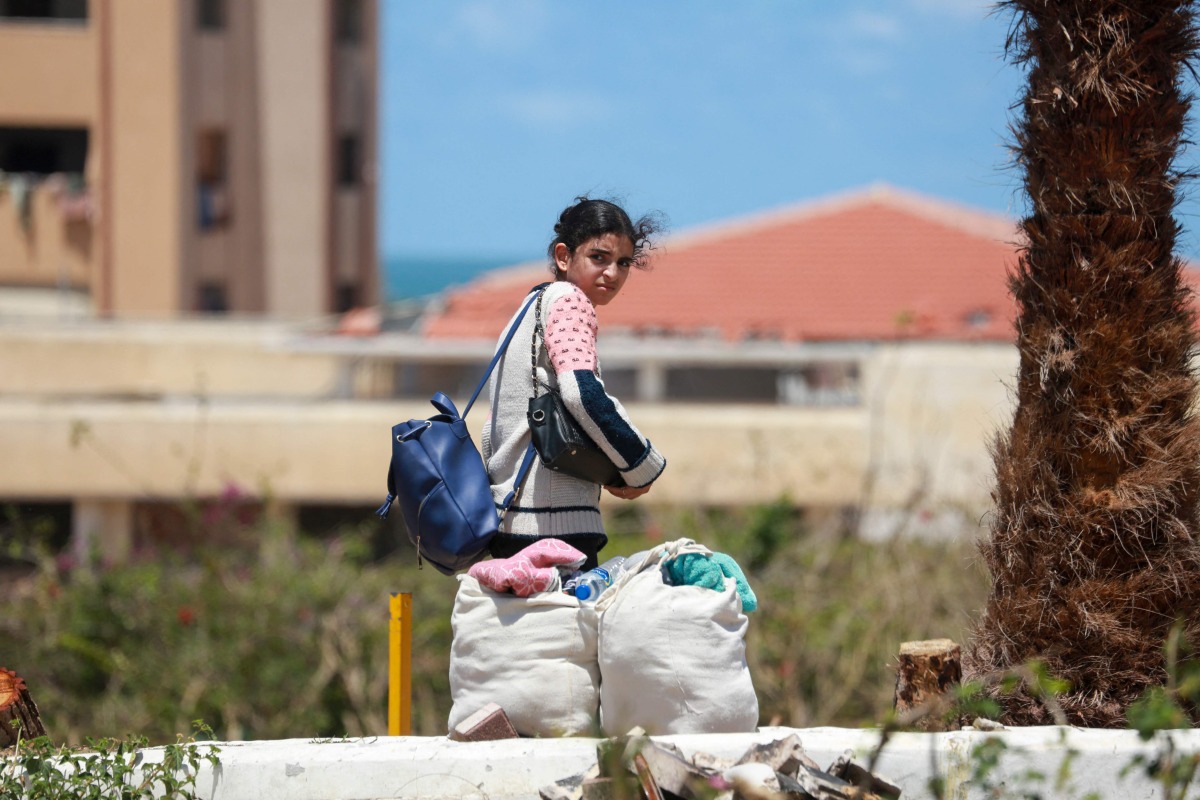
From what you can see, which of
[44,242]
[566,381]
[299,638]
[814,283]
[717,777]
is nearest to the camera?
[717,777]

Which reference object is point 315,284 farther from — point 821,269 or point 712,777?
point 712,777

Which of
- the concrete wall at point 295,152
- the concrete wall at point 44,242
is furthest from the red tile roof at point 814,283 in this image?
the concrete wall at point 44,242

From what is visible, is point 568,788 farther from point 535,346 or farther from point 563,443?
point 535,346

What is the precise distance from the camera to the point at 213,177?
26234mm

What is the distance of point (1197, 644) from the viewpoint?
4.41m

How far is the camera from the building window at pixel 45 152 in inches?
1054

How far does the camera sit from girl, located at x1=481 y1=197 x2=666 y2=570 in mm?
4121

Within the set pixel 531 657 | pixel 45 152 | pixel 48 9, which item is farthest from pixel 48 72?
pixel 531 657

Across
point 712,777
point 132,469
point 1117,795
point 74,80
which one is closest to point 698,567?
point 712,777

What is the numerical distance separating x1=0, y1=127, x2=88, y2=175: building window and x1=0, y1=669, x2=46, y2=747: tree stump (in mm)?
24719

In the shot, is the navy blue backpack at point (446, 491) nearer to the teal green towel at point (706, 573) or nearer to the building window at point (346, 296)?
the teal green towel at point (706, 573)

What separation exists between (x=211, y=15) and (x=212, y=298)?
5286 millimetres

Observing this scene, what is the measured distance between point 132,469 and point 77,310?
12178 mm

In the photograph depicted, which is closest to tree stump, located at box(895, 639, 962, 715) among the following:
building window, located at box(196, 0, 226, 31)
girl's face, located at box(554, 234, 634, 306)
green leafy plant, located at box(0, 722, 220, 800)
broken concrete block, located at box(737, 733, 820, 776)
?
broken concrete block, located at box(737, 733, 820, 776)
